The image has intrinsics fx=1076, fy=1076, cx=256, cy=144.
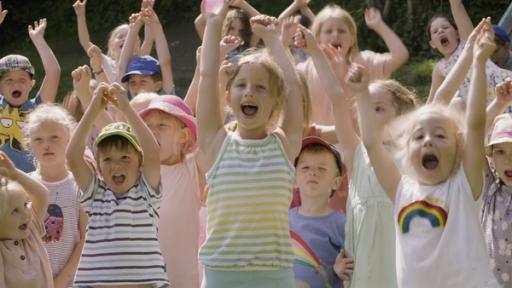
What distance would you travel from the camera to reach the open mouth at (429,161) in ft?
14.9

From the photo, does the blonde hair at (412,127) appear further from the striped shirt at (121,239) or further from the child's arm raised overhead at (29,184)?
the child's arm raised overhead at (29,184)

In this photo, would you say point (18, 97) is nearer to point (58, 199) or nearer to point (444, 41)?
point (58, 199)

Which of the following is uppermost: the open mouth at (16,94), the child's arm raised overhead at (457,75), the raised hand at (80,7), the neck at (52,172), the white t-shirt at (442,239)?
the raised hand at (80,7)

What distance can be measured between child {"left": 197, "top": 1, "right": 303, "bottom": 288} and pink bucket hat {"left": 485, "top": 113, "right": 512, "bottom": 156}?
1.05 metres

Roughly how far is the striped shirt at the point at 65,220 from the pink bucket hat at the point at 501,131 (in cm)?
209

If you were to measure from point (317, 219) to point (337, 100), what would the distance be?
591 mm

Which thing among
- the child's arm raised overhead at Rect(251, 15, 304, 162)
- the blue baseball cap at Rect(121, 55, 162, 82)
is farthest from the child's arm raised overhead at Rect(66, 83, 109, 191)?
the blue baseball cap at Rect(121, 55, 162, 82)

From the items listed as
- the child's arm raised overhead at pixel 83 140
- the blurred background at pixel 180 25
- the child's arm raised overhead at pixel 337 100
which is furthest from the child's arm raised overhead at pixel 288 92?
the blurred background at pixel 180 25

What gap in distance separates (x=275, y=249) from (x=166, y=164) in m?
1.32

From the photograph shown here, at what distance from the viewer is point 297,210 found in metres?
5.34

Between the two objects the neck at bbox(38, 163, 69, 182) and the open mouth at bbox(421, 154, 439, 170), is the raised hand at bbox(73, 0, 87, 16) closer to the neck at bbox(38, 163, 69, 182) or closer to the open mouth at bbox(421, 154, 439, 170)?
the neck at bbox(38, 163, 69, 182)

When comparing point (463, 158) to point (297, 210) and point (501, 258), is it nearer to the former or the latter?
point (501, 258)

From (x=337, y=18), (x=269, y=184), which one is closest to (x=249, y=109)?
(x=269, y=184)

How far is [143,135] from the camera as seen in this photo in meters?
4.84
